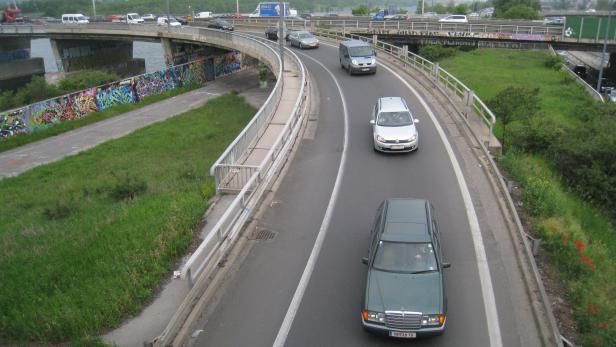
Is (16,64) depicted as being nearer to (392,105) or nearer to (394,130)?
(392,105)

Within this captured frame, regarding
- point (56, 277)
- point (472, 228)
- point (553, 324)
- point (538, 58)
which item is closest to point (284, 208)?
point (472, 228)

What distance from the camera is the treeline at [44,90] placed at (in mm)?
48719

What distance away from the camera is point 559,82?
130ft

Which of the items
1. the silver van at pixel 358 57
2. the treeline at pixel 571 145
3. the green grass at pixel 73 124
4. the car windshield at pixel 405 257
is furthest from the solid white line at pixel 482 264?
the green grass at pixel 73 124

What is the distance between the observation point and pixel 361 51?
32594 mm

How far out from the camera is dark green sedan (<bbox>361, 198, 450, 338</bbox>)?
8.95 m

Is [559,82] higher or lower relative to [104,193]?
higher

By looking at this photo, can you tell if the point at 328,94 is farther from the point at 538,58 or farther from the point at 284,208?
the point at 538,58

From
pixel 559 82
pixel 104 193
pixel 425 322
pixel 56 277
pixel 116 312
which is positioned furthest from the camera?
pixel 559 82

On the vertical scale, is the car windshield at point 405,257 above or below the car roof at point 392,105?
below

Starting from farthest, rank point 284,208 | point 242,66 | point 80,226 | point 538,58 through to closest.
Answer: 1. point 242,66
2. point 538,58
3. point 80,226
4. point 284,208

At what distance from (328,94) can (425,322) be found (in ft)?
66.7

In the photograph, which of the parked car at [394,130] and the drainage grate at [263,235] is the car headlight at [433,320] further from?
the parked car at [394,130]

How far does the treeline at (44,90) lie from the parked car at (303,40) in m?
20.2
